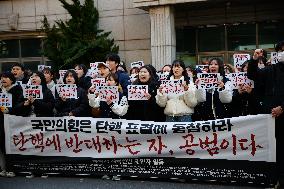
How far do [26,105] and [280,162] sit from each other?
3990 millimetres

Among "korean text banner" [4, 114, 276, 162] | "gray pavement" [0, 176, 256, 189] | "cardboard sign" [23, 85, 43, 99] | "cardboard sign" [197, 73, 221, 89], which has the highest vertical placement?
"cardboard sign" [197, 73, 221, 89]

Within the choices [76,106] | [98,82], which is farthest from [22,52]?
[98,82]

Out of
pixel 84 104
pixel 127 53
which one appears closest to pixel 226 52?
pixel 127 53

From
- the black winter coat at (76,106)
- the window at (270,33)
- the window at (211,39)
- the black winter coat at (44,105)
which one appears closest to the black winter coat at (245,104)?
the black winter coat at (76,106)

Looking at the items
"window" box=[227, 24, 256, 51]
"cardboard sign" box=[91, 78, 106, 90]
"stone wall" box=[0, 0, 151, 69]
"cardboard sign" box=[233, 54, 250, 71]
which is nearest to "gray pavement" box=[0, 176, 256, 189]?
"cardboard sign" box=[91, 78, 106, 90]

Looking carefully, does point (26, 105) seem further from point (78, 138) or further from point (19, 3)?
point (19, 3)

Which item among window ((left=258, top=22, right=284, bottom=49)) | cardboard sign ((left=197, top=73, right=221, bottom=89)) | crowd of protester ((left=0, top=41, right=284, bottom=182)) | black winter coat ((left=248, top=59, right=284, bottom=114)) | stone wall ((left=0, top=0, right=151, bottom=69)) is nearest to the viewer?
black winter coat ((left=248, top=59, right=284, bottom=114))

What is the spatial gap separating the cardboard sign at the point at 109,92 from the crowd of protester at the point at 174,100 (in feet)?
0.21

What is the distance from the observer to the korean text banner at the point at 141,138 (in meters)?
5.88

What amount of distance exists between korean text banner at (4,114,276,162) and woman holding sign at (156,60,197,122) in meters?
0.18

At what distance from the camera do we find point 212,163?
19.9 ft

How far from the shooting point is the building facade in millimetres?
13073

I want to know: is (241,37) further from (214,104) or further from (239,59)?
(214,104)

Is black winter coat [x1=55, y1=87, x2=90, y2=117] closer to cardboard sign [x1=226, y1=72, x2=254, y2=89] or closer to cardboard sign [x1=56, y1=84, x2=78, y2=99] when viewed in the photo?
cardboard sign [x1=56, y1=84, x2=78, y2=99]
